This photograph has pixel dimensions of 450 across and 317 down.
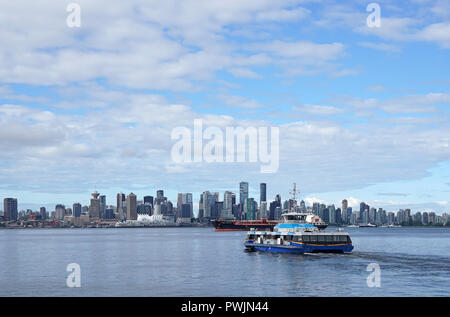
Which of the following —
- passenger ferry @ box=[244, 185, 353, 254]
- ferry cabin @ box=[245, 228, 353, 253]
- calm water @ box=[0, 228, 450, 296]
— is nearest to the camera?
calm water @ box=[0, 228, 450, 296]

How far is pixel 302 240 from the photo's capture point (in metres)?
93.9

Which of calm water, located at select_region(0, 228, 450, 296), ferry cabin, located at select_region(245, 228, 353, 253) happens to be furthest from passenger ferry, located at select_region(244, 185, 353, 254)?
calm water, located at select_region(0, 228, 450, 296)

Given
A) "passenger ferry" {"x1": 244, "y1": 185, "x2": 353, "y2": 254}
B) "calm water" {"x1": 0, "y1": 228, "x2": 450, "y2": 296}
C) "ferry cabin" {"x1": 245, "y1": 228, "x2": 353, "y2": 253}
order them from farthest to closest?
"passenger ferry" {"x1": 244, "y1": 185, "x2": 353, "y2": 254} → "ferry cabin" {"x1": 245, "y1": 228, "x2": 353, "y2": 253} → "calm water" {"x1": 0, "y1": 228, "x2": 450, "y2": 296}

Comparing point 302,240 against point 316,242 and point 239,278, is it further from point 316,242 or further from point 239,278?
point 239,278

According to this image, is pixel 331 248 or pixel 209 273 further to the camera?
pixel 331 248

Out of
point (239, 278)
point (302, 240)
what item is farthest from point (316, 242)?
point (239, 278)

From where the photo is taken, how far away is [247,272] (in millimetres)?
70000

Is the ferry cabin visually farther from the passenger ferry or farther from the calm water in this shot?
the calm water

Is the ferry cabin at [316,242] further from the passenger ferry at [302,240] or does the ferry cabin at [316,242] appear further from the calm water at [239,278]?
the calm water at [239,278]

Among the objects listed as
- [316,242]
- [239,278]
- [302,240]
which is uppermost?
[302,240]

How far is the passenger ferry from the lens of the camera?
9325 centimetres

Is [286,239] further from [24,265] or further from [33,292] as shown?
[33,292]
